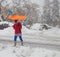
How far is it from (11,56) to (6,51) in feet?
2.96

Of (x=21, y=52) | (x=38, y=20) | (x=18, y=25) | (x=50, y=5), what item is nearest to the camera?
(x=21, y=52)

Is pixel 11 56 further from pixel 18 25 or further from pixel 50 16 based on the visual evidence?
pixel 50 16

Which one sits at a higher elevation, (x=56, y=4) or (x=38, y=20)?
(x=56, y=4)

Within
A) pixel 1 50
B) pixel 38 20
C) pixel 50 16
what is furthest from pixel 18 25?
pixel 38 20

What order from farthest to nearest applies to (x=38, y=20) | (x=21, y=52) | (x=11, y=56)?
(x=38, y=20) → (x=21, y=52) → (x=11, y=56)

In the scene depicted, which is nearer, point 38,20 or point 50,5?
point 50,5

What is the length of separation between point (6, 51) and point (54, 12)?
69.0 metres

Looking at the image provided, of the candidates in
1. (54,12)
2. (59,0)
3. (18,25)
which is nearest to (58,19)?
(54,12)

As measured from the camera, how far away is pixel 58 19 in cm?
8225

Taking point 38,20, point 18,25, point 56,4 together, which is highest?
point 18,25

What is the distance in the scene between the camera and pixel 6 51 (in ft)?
44.5

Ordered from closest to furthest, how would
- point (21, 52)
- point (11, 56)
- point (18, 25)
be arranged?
point (11, 56) → point (21, 52) → point (18, 25)

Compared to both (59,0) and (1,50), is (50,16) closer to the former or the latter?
(59,0)

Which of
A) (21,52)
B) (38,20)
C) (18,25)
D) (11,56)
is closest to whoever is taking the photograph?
(11,56)
